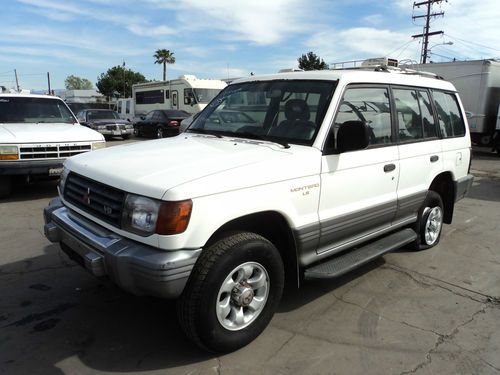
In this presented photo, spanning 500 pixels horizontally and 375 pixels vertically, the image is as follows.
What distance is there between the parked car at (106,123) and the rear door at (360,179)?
1782 cm

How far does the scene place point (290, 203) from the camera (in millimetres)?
3174

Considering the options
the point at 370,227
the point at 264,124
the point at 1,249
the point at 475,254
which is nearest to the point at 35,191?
the point at 1,249

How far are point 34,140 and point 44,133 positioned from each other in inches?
13.3

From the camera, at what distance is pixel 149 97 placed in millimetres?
27672

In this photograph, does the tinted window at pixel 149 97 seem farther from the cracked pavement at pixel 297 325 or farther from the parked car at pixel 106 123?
the cracked pavement at pixel 297 325

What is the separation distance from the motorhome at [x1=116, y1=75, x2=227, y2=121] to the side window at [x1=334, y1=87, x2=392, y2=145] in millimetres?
19256

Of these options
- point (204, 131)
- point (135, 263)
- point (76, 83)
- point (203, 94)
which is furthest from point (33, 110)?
point (76, 83)

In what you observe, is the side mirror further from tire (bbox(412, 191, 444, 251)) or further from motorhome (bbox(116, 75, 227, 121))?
motorhome (bbox(116, 75, 227, 121))

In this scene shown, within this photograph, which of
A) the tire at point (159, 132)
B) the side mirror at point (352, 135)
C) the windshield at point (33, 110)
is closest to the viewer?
the side mirror at point (352, 135)

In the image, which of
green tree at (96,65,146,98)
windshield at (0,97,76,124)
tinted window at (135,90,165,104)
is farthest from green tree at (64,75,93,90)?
windshield at (0,97,76,124)

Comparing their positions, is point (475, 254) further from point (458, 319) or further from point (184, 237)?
point (184, 237)

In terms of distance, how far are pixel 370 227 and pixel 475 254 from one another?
6.85 ft

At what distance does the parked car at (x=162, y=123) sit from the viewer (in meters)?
20.8

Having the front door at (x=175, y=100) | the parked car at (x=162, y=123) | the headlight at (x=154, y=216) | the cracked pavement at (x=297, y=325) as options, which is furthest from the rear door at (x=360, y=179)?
the front door at (x=175, y=100)
